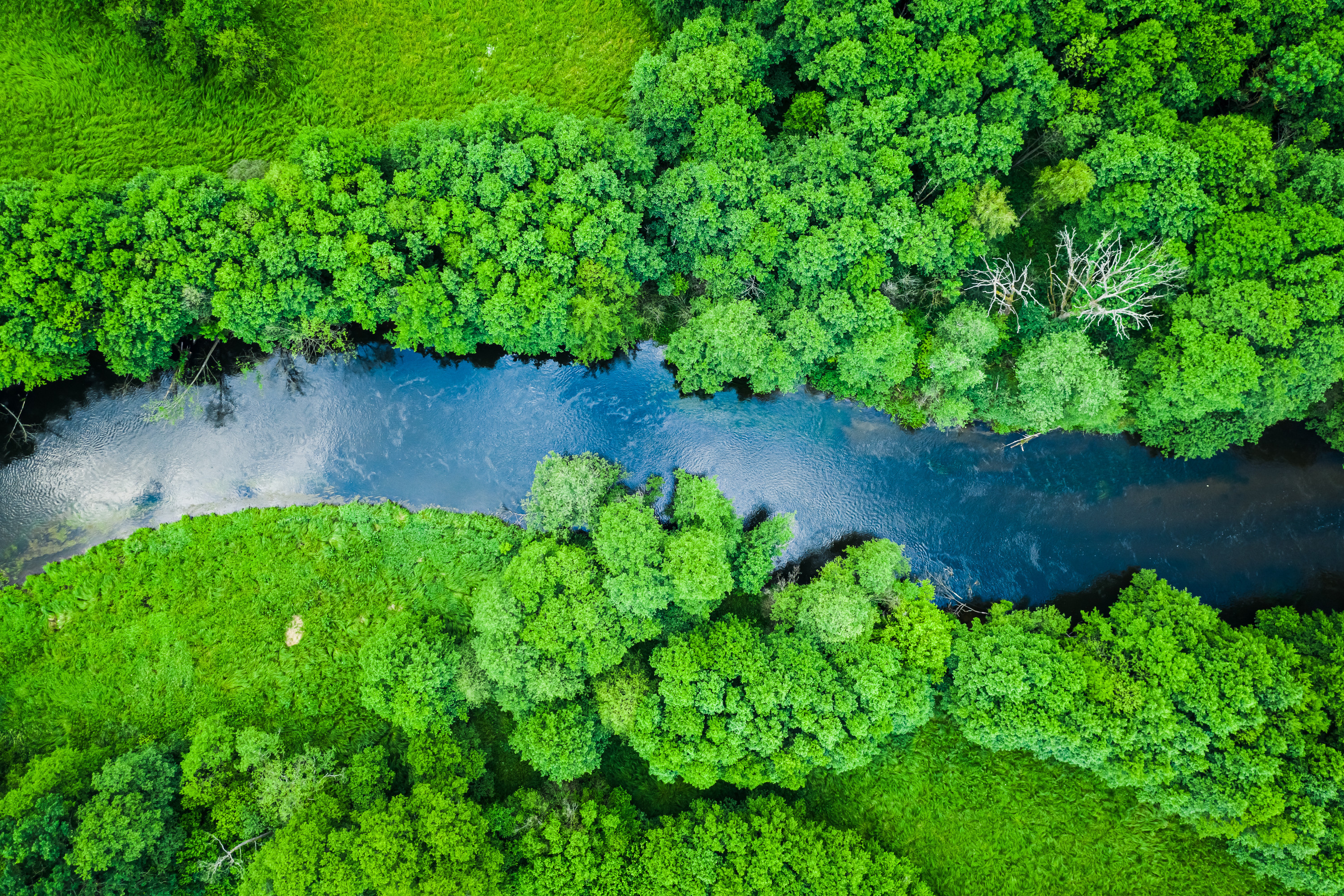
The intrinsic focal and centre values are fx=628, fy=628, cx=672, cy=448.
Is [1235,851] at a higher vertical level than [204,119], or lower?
lower

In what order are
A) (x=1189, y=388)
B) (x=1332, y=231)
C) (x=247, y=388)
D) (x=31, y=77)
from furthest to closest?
(x=247, y=388) < (x=31, y=77) < (x=1189, y=388) < (x=1332, y=231)

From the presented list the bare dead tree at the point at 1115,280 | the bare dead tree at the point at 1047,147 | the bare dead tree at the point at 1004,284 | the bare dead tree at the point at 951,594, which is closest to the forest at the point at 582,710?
the bare dead tree at the point at 951,594

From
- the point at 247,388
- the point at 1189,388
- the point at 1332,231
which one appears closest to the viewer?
the point at 1332,231

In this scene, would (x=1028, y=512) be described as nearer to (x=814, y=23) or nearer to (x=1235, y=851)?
(x=1235, y=851)

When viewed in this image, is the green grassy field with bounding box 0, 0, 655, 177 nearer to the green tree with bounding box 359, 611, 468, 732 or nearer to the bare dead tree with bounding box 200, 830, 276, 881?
the green tree with bounding box 359, 611, 468, 732

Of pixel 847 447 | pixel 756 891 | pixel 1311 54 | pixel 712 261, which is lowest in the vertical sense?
pixel 756 891

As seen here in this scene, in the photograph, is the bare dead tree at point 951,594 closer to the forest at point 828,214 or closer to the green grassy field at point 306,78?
the forest at point 828,214

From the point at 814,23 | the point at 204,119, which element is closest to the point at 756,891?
the point at 814,23
